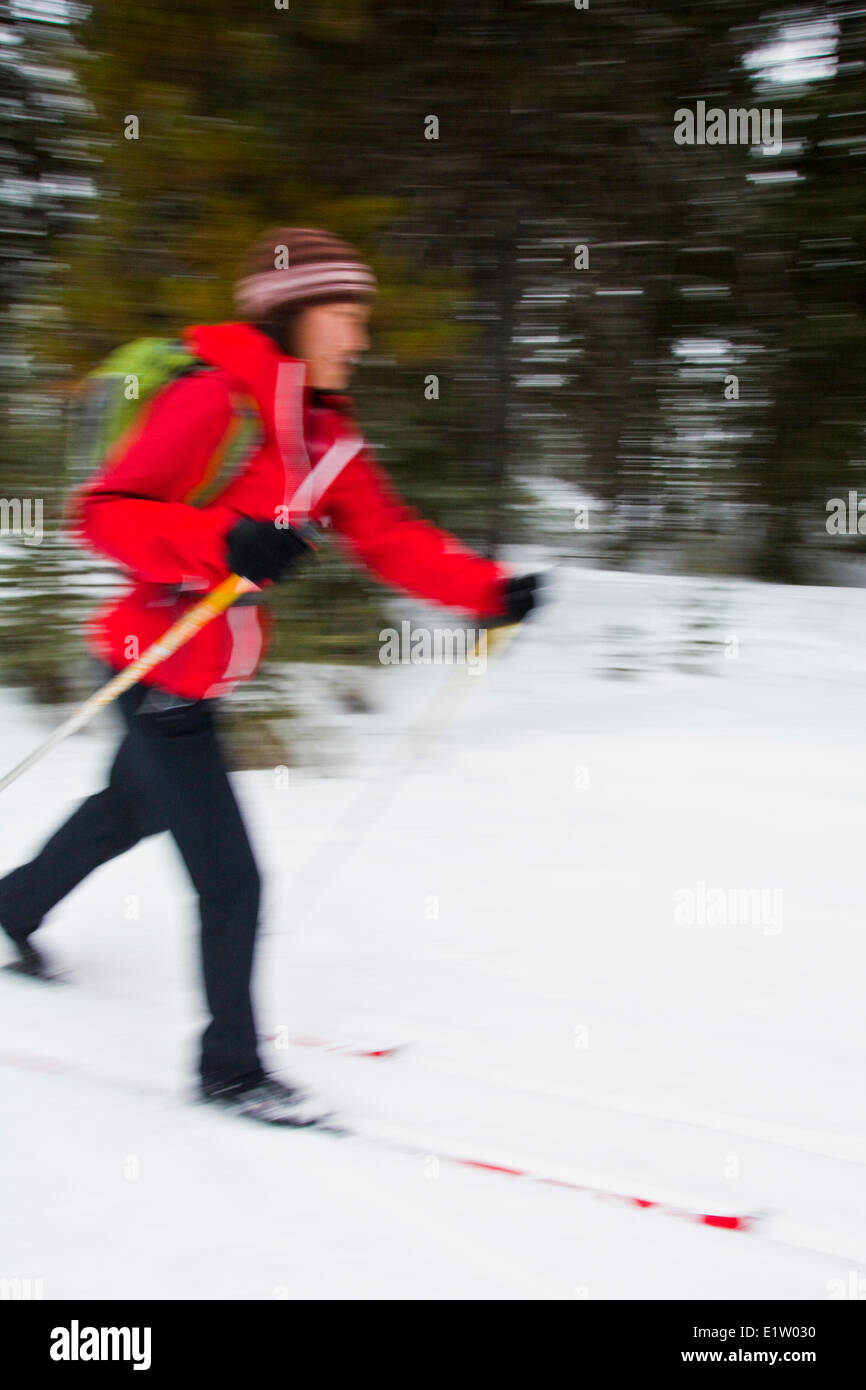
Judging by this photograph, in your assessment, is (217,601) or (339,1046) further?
(339,1046)

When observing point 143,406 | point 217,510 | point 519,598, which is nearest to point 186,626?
point 217,510

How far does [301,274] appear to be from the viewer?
2.14 metres

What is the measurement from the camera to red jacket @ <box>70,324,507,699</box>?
2.00 metres

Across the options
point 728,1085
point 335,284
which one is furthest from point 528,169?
point 728,1085

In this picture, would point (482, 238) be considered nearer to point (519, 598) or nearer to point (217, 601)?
point (519, 598)

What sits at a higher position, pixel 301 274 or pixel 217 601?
pixel 301 274

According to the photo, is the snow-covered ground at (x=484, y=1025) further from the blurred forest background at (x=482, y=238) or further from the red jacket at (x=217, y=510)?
the blurred forest background at (x=482, y=238)

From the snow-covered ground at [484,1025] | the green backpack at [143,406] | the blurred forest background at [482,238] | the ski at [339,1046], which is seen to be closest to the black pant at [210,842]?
the snow-covered ground at [484,1025]

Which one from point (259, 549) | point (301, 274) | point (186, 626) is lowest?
point (186, 626)

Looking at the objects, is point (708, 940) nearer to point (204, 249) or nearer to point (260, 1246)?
point (260, 1246)

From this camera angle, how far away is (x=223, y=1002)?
90.6 inches

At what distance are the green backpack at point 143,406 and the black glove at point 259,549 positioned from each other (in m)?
0.14

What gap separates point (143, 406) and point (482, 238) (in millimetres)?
2995

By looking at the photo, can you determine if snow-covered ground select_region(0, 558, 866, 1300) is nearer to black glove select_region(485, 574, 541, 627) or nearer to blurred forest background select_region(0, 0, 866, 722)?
black glove select_region(485, 574, 541, 627)
